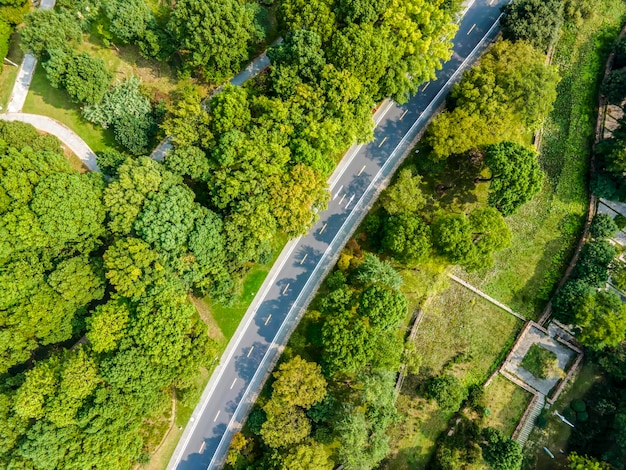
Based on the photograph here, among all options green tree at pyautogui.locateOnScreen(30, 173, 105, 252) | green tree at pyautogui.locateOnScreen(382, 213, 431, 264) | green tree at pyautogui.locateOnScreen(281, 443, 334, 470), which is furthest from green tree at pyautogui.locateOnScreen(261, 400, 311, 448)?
green tree at pyautogui.locateOnScreen(30, 173, 105, 252)

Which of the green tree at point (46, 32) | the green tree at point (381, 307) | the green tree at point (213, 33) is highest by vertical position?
the green tree at point (213, 33)

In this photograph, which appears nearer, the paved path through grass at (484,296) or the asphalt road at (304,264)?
the asphalt road at (304,264)

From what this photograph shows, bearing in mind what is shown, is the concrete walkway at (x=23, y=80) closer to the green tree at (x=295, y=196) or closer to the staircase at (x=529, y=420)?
the green tree at (x=295, y=196)

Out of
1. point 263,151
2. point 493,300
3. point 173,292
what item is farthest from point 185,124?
point 493,300

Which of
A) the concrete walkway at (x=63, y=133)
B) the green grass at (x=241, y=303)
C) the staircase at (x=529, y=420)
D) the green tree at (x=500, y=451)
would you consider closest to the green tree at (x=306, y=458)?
the green grass at (x=241, y=303)

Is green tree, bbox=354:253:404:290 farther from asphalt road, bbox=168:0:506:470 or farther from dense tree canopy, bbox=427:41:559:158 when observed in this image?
dense tree canopy, bbox=427:41:559:158
